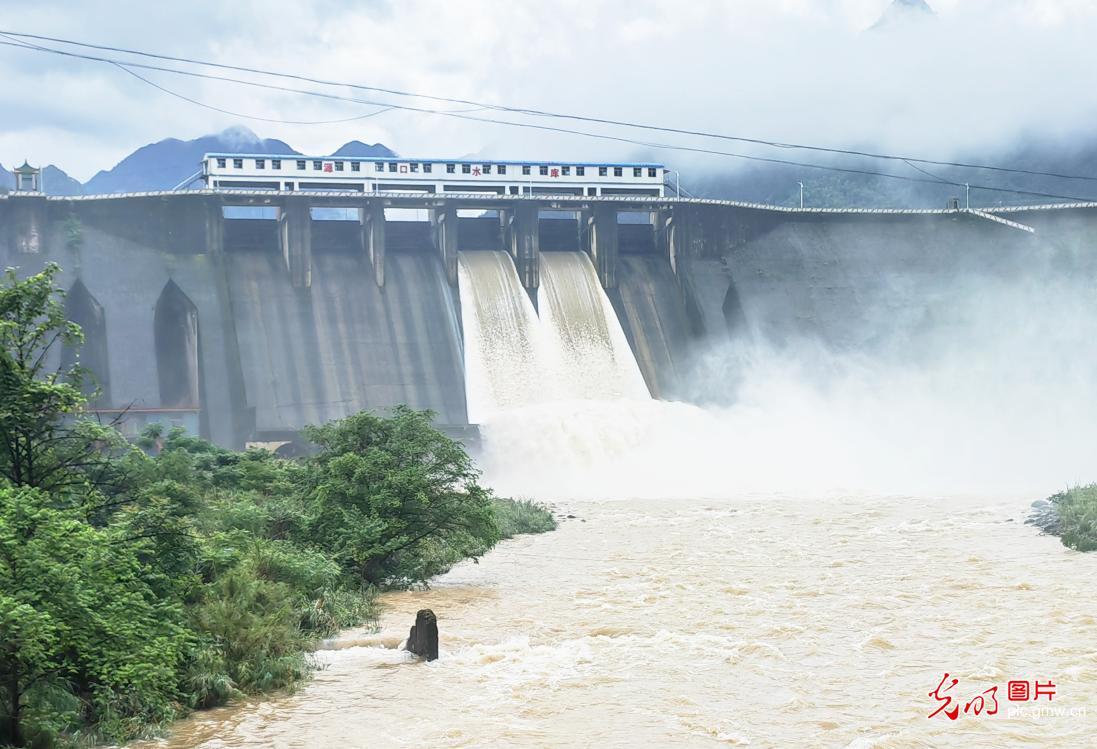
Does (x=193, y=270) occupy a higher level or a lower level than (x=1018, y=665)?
higher

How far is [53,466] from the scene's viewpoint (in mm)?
13641

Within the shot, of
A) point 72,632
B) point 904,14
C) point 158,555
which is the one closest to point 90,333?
point 158,555

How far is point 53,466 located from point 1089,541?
20.3 meters

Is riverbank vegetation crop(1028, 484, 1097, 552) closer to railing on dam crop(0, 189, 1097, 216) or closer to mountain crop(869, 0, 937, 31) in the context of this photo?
railing on dam crop(0, 189, 1097, 216)

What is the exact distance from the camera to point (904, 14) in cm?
18200

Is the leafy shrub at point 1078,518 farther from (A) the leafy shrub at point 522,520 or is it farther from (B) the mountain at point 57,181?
(B) the mountain at point 57,181

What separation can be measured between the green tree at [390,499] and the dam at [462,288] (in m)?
21.0

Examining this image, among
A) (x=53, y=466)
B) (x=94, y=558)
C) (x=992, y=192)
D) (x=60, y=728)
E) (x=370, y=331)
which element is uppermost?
(x=992, y=192)

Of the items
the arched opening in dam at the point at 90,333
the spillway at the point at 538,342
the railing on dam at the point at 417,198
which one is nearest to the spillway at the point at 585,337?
the spillway at the point at 538,342

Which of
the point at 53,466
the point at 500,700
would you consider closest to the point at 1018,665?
the point at 500,700

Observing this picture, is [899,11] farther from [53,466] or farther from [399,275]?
[53,466]

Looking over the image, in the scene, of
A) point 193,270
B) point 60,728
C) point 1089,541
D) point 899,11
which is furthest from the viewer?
point 899,11

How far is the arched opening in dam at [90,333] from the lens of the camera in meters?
43.2

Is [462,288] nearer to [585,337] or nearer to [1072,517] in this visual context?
[585,337]
